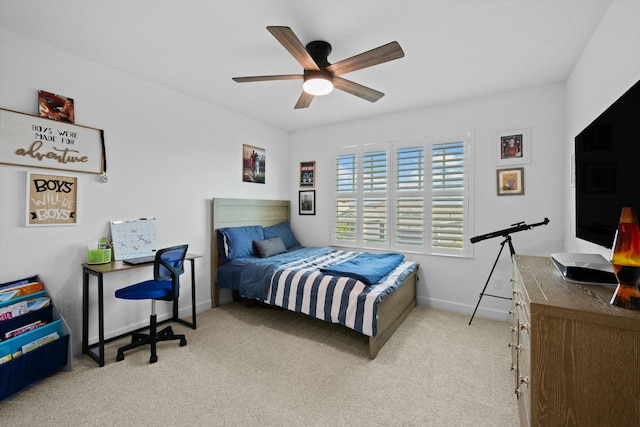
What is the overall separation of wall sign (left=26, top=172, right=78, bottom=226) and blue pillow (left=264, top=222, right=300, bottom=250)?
87.3 inches

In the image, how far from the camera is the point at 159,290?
2.47 m

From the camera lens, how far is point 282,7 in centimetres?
188

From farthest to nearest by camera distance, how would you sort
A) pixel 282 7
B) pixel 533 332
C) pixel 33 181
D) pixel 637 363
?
1. pixel 33 181
2. pixel 282 7
3. pixel 533 332
4. pixel 637 363

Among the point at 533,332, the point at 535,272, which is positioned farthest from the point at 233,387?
the point at 535,272

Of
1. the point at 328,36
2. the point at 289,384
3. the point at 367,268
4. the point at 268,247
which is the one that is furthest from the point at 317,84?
the point at 289,384

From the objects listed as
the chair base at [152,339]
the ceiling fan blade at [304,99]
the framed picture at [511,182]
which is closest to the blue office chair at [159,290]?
the chair base at [152,339]

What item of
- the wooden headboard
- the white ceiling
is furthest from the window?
the wooden headboard

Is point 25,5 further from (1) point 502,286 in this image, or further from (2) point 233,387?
(1) point 502,286

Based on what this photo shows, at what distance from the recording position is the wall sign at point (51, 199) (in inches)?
89.2

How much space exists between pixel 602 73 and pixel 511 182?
1.41 meters

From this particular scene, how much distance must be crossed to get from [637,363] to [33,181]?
3.66m

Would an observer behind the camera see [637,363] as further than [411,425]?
No

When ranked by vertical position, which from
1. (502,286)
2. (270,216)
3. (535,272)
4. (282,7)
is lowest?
(502,286)

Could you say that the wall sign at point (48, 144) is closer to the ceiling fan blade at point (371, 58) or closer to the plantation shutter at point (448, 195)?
the ceiling fan blade at point (371, 58)
